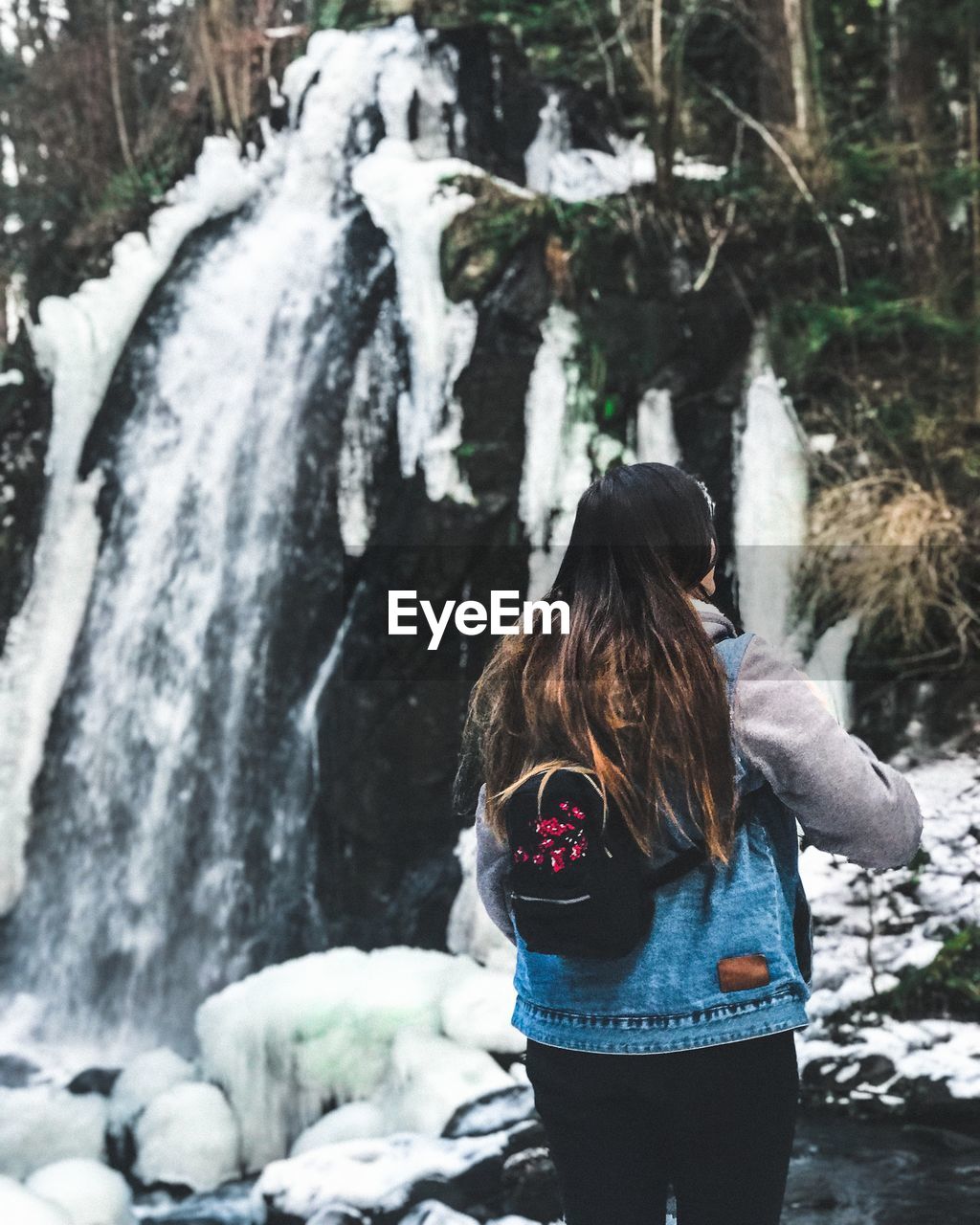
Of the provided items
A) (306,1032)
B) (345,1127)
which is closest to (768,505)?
(306,1032)

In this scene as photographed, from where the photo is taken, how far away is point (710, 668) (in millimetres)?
1207

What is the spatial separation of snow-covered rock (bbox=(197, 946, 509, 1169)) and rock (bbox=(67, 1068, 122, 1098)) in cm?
42

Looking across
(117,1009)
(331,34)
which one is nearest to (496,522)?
(117,1009)

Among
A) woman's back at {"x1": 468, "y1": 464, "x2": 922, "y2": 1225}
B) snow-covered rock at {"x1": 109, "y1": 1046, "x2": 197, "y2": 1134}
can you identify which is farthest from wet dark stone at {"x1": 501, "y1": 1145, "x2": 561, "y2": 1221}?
woman's back at {"x1": 468, "y1": 464, "x2": 922, "y2": 1225}

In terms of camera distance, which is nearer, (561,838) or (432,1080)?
(561,838)

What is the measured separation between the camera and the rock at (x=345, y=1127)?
351 centimetres

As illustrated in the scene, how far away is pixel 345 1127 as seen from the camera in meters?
3.54

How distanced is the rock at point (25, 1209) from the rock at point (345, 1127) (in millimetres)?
702

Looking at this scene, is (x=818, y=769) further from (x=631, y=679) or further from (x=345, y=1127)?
(x=345, y=1127)

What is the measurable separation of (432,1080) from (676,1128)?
2.46m

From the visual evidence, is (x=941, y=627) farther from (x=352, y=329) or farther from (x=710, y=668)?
(x=710, y=668)

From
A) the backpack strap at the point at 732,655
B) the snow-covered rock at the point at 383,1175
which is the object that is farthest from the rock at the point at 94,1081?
the backpack strap at the point at 732,655

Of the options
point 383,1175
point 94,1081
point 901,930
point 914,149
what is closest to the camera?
point 383,1175

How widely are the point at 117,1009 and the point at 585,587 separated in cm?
401
